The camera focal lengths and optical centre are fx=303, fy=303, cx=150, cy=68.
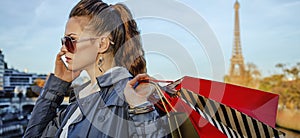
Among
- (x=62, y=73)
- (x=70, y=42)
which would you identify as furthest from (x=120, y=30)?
(x=62, y=73)

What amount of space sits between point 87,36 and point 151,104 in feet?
1.14

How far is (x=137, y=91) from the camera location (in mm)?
823

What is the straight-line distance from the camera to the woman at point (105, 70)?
2.71ft

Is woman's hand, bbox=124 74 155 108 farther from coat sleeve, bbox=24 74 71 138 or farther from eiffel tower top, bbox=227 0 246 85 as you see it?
eiffel tower top, bbox=227 0 246 85

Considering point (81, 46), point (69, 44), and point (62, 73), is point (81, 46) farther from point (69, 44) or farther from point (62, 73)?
point (62, 73)

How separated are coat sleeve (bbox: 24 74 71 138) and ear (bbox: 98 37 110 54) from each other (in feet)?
1.13

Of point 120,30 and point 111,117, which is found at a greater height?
point 120,30

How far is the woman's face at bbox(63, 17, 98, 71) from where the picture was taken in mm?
991

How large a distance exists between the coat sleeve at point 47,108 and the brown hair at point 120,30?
353mm

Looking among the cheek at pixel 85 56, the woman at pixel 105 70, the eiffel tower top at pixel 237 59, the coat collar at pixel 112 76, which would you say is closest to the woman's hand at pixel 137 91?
the woman at pixel 105 70

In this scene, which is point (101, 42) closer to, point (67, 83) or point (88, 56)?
point (88, 56)

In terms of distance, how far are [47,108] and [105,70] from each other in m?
0.38

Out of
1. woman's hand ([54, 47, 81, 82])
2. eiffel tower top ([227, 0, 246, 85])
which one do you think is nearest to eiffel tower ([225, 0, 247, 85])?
eiffel tower top ([227, 0, 246, 85])

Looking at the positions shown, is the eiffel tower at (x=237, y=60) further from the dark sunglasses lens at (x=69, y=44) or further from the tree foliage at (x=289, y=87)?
the dark sunglasses lens at (x=69, y=44)
